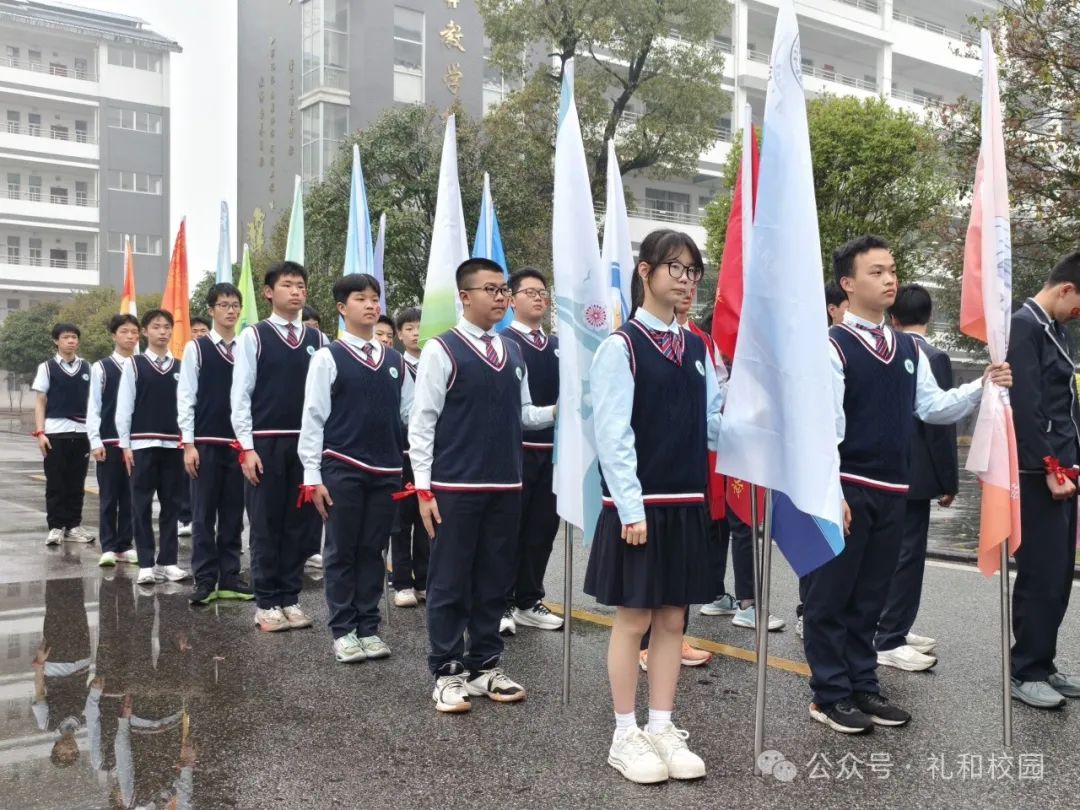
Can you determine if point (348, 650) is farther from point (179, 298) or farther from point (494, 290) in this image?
point (179, 298)

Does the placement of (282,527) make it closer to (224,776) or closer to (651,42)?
(224,776)

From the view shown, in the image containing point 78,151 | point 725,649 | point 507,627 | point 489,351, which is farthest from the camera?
point 78,151

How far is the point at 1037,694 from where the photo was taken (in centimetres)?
464

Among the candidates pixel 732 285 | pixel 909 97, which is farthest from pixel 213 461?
pixel 909 97

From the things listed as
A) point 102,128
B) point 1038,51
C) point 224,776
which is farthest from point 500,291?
point 102,128

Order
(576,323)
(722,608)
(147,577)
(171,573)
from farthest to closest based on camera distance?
(171,573), (147,577), (722,608), (576,323)

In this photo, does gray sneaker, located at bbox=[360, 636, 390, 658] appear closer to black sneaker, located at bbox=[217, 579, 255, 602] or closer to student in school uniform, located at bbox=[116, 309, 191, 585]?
Result: black sneaker, located at bbox=[217, 579, 255, 602]

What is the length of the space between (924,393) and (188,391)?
4.87m

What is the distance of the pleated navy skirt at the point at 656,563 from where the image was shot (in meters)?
3.85

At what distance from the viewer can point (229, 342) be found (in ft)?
24.3

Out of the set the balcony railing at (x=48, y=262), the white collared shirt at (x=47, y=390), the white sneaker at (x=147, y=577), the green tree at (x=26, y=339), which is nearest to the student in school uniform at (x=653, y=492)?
the white sneaker at (x=147, y=577)

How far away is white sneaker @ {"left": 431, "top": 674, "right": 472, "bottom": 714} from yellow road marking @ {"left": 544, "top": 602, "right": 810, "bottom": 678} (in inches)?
45.8

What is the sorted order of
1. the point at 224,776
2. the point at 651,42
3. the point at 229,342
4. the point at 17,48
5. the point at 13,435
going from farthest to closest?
the point at 17,48 → the point at 13,435 → the point at 651,42 → the point at 229,342 → the point at 224,776

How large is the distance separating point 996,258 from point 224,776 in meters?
3.78
